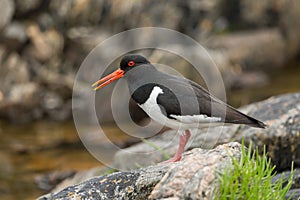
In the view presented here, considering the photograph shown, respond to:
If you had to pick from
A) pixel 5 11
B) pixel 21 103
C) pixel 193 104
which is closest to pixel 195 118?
pixel 193 104

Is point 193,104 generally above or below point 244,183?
above

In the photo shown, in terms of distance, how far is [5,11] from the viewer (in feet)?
48.5

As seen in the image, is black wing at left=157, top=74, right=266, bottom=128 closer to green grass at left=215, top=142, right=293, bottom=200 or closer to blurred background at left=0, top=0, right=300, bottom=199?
green grass at left=215, top=142, right=293, bottom=200

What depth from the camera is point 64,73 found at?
15953mm

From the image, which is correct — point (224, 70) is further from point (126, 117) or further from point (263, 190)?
point (263, 190)

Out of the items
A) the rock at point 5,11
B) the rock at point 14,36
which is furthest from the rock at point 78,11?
the rock at point 5,11

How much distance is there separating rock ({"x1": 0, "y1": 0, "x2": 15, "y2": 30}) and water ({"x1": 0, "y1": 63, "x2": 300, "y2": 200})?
300 centimetres

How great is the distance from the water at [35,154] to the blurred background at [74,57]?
2 centimetres

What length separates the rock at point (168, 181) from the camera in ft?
14.2

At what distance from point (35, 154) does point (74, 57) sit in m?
4.78

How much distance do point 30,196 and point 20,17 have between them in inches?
283

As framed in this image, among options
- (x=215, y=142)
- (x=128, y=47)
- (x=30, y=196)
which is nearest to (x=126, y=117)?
(x=128, y=47)

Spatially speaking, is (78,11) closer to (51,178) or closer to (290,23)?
(51,178)

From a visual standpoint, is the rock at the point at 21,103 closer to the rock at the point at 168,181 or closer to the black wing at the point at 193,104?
the black wing at the point at 193,104
